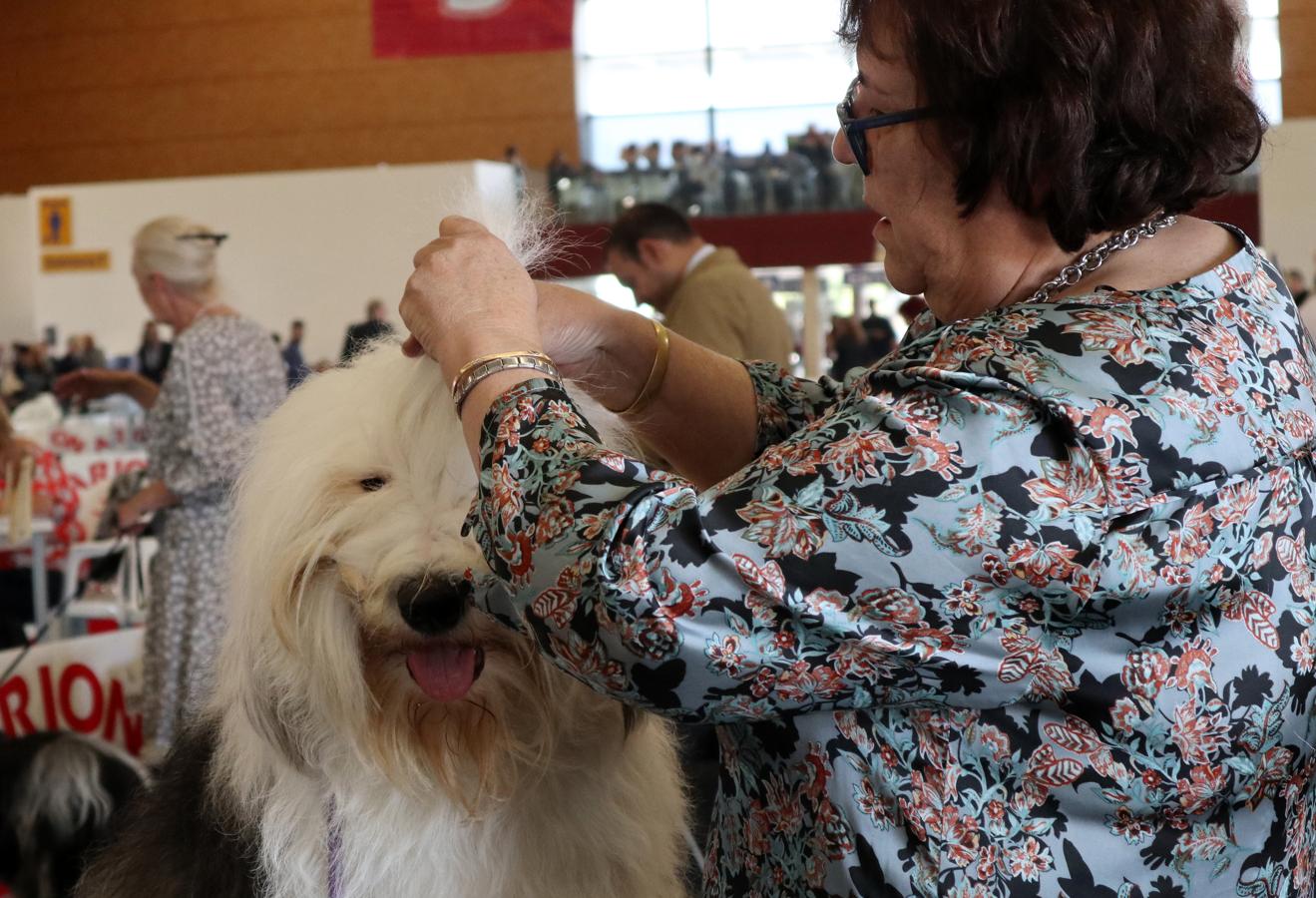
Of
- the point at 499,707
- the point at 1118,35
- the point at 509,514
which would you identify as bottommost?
the point at 499,707

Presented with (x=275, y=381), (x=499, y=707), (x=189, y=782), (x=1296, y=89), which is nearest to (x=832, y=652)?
(x=499, y=707)

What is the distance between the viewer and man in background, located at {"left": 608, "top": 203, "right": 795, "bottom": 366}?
4.83m

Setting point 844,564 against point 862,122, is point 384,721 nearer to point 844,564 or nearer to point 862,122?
point 844,564

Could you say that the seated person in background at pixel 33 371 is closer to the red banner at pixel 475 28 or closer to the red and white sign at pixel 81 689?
the red banner at pixel 475 28

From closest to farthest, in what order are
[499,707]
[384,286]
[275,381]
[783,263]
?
[499,707]
[275,381]
[384,286]
[783,263]

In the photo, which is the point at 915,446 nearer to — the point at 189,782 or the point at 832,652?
the point at 832,652

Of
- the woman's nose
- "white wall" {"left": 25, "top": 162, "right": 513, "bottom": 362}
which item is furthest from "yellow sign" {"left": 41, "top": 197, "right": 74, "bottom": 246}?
the woman's nose

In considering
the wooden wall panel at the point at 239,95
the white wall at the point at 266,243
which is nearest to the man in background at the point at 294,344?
the white wall at the point at 266,243

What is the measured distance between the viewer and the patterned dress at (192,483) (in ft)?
13.1

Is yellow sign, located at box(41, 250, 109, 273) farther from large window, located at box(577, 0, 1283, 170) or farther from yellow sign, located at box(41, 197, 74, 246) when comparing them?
large window, located at box(577, 0, 1283, 170)

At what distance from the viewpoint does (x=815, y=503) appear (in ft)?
3.35

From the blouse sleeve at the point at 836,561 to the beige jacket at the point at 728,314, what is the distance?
3741 millimetres

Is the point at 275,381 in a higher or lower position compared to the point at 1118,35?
lower

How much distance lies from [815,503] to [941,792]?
0.27m
